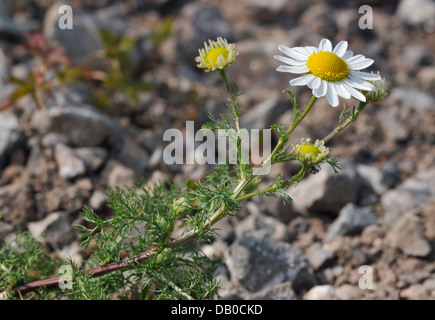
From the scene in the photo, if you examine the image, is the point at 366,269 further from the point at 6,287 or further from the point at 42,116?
the point at 42,116

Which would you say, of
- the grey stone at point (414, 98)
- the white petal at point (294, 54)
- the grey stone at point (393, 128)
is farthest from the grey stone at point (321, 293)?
the grey stone at point (414, 98)

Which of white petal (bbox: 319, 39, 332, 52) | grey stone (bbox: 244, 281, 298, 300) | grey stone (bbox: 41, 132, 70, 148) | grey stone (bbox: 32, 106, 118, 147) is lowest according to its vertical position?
grey stone (bbox: 244, 281, 298, 300)

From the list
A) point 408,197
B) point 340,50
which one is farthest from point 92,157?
point 408,197

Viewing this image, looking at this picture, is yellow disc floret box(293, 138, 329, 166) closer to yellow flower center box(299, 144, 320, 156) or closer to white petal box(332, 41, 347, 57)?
yellow flower center box(299, 144, 320, 156)

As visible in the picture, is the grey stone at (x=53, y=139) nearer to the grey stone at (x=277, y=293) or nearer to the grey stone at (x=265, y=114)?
the grey stone at (x=265, y=114)

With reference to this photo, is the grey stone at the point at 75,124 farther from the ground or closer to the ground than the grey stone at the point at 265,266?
farther from the ground

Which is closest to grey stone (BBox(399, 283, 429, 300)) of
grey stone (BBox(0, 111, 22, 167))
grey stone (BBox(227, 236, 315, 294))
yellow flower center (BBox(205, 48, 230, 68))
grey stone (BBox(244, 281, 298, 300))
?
grey stone (BBox(227, 236, 315, 294))
